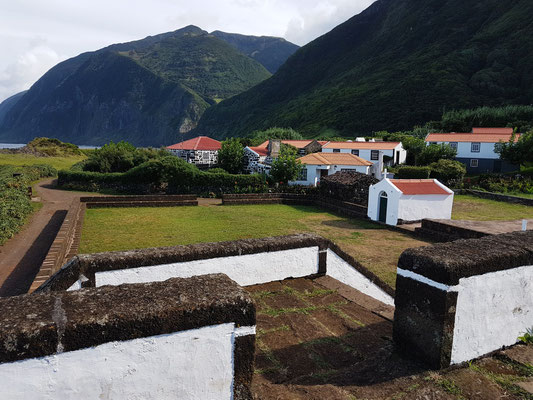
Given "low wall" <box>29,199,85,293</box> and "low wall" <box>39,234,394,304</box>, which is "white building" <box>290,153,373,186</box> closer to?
"low wall" <box>29,199,85,293</box>

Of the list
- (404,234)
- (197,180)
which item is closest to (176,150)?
(197,180)

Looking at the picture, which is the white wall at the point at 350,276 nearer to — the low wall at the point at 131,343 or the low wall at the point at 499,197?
the low wall at the point at 131,343

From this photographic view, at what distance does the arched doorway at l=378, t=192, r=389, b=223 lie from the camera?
1972 cm

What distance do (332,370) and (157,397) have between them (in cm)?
Result: 180

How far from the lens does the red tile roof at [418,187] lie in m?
19.0

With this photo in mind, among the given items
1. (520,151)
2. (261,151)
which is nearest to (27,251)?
(261,151)

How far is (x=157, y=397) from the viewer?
2.39 meters

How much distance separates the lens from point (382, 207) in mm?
19938

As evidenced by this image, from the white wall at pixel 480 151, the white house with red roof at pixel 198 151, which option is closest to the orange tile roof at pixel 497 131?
the white wall at pixel 480 151

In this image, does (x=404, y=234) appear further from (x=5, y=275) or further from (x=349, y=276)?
(x=5, y=275)

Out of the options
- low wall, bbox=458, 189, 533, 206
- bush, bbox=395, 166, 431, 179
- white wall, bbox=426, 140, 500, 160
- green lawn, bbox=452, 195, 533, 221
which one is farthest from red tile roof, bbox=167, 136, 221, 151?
green lawn, bbox=452, 195, 533, 221

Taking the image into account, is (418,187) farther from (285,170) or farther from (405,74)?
(405,74)

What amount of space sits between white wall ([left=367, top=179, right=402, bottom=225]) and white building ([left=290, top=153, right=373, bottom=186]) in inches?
545

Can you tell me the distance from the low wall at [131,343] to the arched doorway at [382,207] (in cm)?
1829
